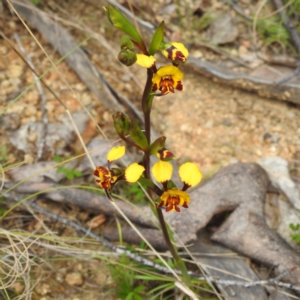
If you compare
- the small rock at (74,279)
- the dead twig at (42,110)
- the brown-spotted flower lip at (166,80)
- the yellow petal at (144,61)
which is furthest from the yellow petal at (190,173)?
the dead twig at (42,110)

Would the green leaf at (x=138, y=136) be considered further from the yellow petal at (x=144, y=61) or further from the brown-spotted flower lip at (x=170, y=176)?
the yellow petal at (x=144, y=61)

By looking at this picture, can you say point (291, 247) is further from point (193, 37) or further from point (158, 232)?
point (193, 37)

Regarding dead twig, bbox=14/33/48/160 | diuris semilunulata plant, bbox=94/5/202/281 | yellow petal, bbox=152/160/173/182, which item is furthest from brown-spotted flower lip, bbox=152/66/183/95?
dead twig, bbox=14/33/48/160

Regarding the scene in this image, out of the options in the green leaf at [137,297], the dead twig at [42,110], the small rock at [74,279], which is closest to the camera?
the green leaf at [137,297]

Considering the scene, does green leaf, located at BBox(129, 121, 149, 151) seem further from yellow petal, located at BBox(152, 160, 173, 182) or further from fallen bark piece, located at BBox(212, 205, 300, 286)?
fallen bark piece, located at BBox(212, 205, 300, 286)

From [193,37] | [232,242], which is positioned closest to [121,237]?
[232,242]
